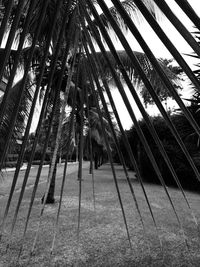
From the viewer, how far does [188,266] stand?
346cm

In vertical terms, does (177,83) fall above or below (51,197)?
above

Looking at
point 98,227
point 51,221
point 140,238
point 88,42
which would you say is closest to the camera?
point 88,42

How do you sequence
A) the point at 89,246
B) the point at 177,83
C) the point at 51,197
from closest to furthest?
the point at 89,246, the point at 177,83, the point at 51,197

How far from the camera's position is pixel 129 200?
8.83 m

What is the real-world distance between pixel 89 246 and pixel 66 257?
0.61 meters

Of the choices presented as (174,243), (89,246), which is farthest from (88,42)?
(174,243)

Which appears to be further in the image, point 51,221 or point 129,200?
point 129,200

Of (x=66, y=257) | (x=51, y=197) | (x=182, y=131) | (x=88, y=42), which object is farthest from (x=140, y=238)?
(x=182, y=131)

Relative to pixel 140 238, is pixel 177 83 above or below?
above

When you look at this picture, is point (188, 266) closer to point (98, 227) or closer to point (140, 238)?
point (140, 238)

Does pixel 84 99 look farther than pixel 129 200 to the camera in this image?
No

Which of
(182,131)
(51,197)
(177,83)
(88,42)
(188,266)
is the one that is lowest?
(188,266)

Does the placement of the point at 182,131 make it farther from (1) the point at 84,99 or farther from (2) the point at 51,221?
(1) the point at 84,99

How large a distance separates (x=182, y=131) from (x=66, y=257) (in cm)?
739
